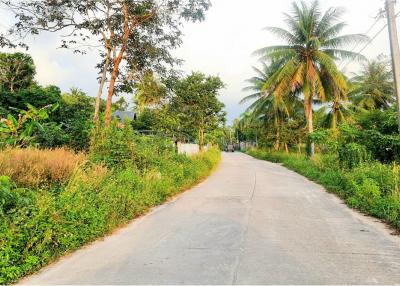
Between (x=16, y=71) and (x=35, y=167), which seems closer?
(x=35, y=167)

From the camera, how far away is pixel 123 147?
35.3 ft

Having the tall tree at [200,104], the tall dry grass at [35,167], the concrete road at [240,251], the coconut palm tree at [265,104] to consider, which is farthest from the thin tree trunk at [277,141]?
the tall dry grass at [35,167]

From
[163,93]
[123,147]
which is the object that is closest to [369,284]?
[123,147]

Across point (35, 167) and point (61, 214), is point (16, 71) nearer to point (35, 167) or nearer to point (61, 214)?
point (35, 167)

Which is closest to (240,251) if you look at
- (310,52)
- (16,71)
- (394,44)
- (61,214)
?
(61,214)

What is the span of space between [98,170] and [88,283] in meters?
4.28

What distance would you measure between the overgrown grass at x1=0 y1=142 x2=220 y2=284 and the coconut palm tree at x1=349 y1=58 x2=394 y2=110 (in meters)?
28.3

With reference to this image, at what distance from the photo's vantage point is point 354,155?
44.5ft

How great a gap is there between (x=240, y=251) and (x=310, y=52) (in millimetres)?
19633

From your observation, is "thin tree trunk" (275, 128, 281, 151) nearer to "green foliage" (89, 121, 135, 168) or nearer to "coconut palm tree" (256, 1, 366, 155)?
"coconut palm tree" (256, 1, 366, 155)

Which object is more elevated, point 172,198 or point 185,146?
point 185,146

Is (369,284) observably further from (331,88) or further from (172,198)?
(331,88)

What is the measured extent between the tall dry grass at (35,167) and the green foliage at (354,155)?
10776mm

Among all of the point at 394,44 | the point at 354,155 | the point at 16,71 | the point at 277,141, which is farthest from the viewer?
the point at 277,141
